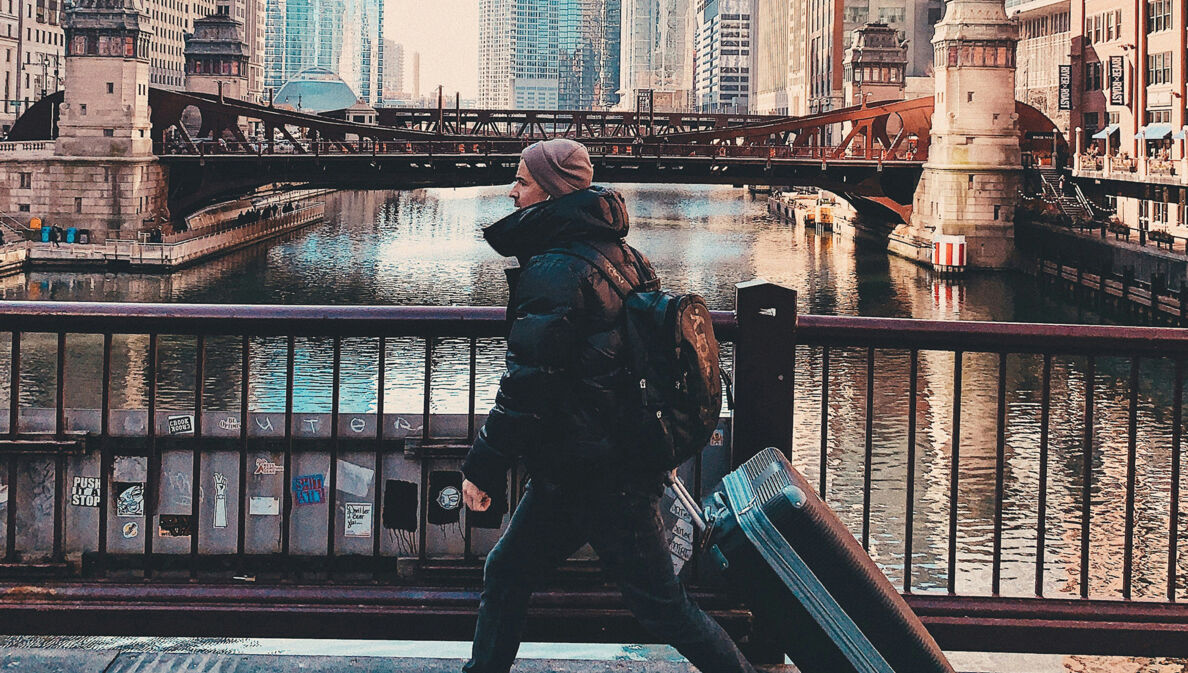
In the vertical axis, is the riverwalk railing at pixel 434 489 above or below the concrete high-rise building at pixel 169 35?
below

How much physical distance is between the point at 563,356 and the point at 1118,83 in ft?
214

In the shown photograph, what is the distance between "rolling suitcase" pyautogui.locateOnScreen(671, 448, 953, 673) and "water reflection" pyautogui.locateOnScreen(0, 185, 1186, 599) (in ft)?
3.30

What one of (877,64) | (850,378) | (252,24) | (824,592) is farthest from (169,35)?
(824,592)

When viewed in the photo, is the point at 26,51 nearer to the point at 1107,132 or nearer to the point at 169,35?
the point at 169,35

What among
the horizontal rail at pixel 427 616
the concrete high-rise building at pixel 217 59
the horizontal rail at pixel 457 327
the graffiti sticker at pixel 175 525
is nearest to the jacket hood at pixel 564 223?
the horizontal rail at pixel 457 327

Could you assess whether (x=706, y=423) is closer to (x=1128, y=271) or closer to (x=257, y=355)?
(x=257, y=355)

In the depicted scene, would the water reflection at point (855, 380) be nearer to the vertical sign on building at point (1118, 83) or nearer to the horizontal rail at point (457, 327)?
the horizontal rail at point (457, 327)

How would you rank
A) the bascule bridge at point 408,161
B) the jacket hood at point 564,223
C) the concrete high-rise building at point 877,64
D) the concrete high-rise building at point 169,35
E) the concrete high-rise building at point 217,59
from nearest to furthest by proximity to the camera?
the jacket hood at point 564,223 → the bascule bridge at point 408,161 → the concrete high-rise building at point 877,64 → the concrete high-rise building at point 217,59 → the concrete high-rise building at point 169,35

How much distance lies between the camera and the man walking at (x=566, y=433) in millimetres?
4648

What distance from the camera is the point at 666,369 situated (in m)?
4.70

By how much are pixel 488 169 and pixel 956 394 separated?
62505 mm

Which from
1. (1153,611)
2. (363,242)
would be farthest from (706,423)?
(363,242)

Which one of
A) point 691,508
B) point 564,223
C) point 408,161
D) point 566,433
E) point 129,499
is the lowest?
point 129,499

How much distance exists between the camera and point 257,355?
1506 inches
